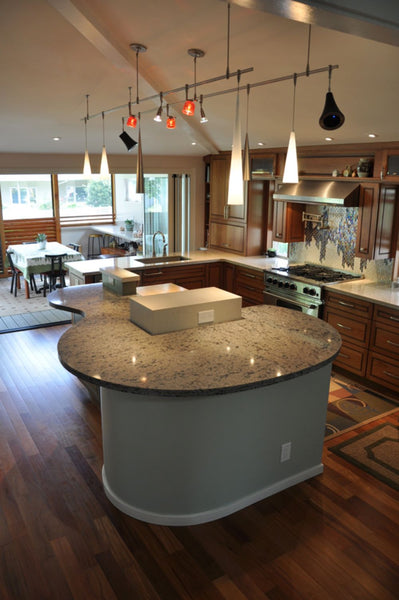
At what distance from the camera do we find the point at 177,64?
395cm

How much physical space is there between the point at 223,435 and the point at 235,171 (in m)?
1.46

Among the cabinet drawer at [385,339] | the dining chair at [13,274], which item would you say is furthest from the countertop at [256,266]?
the dining chair at [13,274]

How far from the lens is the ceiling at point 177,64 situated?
311cm

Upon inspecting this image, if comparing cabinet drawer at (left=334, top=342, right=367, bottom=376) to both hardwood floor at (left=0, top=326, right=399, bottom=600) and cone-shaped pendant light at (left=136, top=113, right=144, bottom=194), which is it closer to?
hardwood floor at (left=0, top=326, right=399, bottom=600)

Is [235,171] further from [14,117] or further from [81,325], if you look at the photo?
[14,117]

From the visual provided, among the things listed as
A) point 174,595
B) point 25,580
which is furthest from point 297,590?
point 25,580

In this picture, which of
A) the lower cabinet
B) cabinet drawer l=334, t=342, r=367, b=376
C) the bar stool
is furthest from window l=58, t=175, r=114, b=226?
cabinet drawer l=334, t=342, r=367, b=376

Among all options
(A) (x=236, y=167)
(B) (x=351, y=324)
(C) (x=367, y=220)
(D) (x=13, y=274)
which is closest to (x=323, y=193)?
(C) (x=367, y=220)

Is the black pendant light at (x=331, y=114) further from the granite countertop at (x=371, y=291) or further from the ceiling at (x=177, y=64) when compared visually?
the granite countertop at (x=371, y=291)

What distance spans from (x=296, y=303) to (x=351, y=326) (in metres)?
0.77

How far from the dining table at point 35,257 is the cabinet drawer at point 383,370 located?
504 cm

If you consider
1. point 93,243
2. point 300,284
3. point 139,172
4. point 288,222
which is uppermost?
point 139,172

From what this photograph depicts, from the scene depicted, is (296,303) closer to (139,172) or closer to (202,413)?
(139,172)

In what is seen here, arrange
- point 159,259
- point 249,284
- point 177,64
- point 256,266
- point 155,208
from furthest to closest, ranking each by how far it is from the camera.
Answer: point 155,208, point 159,259, point 249,284, point 256,266, point 177,64
